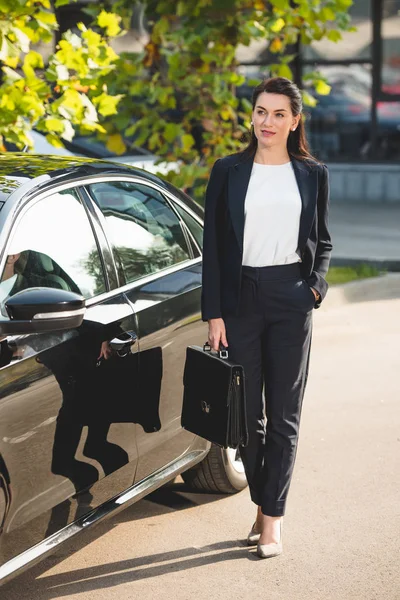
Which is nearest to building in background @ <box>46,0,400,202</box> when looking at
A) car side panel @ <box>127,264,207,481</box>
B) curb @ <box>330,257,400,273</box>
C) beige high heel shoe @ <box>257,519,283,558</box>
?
curb @ <box>330,257,400,273</box>

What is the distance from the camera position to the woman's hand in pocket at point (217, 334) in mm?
4227

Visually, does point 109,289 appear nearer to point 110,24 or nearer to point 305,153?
point 305,153

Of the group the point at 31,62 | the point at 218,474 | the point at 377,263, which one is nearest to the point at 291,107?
the point at 218,474

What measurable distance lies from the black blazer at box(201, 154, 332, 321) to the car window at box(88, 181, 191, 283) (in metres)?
0.32

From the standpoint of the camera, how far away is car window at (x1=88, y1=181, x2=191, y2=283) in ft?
14.0

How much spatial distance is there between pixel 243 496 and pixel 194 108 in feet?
14.7

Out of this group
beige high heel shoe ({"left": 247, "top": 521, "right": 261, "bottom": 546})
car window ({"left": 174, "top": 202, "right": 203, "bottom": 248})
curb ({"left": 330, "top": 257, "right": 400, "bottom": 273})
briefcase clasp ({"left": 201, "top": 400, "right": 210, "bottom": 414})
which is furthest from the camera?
curb ({"left": 330, "top": 257, "right": 400, "bottom": 273})

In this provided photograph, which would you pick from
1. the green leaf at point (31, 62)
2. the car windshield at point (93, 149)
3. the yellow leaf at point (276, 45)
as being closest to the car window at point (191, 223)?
the green leaf at point (31, 62)

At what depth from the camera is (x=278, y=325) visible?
424cm

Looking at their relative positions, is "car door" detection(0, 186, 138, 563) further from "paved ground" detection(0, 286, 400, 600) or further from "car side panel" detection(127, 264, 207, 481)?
"paved ground" detection(0, 286, 400, 600)

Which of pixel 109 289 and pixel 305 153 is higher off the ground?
pixel 305 153

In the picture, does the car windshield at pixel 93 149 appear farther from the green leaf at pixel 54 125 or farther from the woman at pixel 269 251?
the woman at pixel 269 251

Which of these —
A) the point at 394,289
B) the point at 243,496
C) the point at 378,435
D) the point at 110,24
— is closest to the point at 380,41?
the point at 394,289

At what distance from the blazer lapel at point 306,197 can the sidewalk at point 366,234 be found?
6553mm
